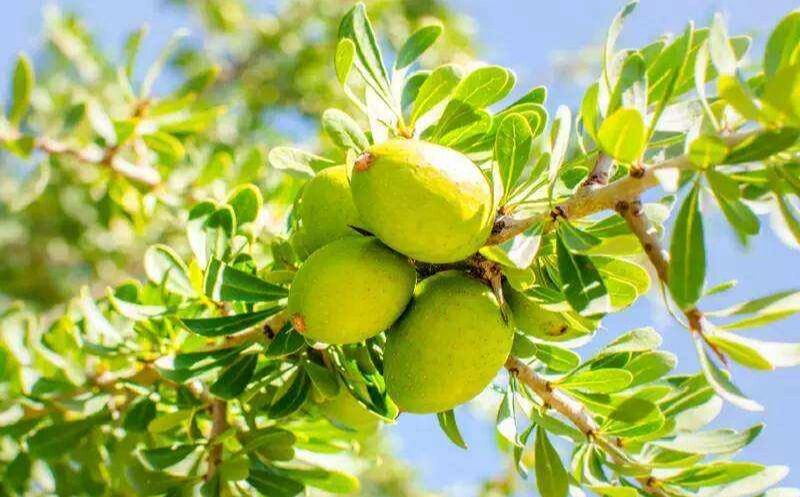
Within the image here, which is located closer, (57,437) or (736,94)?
(736,94)

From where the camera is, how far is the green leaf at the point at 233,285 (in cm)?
176

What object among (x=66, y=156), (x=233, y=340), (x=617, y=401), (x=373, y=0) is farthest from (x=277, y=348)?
(x=373, y=0)

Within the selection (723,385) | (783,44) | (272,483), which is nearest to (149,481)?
(272,483)

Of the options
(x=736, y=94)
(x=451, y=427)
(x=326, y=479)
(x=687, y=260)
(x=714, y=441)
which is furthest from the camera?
(x=326, y=479)

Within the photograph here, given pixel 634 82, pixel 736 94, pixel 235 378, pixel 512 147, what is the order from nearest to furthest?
pixel 736 94
pixel 634 82
pixel 512 147
pixel 235 378

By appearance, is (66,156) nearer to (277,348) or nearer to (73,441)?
(73,441)

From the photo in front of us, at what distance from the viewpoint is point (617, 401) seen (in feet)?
5.68

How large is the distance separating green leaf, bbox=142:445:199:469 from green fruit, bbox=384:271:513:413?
27.2 inches

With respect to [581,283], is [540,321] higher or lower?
lower

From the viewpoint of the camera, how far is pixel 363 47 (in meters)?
1.82

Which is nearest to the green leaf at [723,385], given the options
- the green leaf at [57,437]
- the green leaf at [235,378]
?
the green leaf at [235,378]

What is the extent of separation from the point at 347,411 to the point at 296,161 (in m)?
0.56

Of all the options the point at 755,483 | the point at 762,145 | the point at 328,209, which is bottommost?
the point at 755,483

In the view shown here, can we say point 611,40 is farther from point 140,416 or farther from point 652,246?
point 140,416
